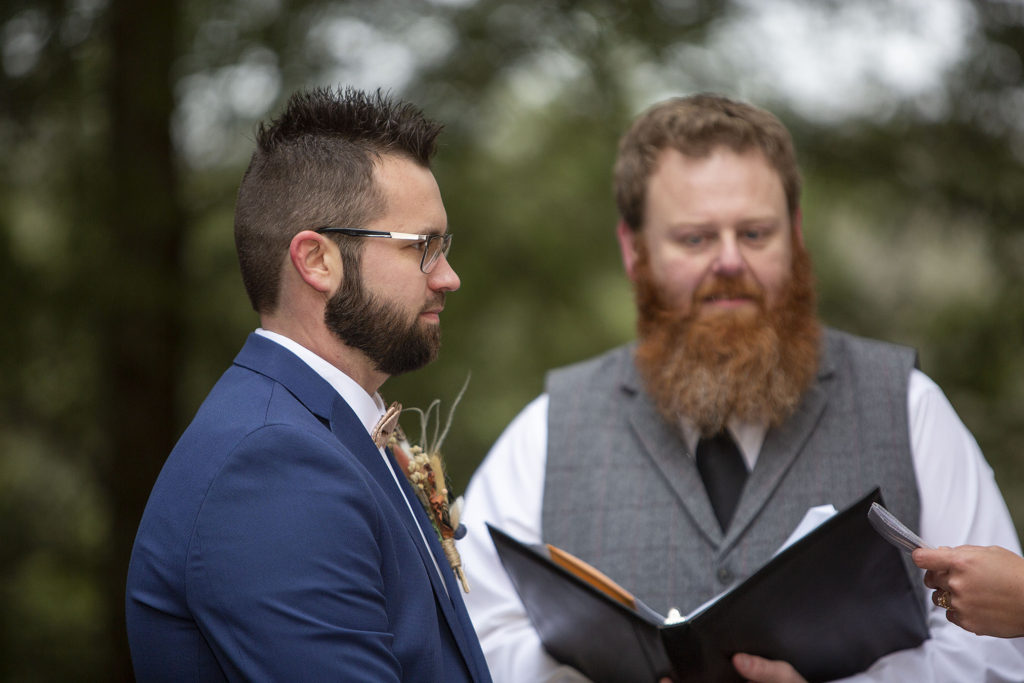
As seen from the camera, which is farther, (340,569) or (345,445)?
(345,445)

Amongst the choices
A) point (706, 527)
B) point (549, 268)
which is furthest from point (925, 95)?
point (706, 527)

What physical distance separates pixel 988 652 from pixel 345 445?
150cm

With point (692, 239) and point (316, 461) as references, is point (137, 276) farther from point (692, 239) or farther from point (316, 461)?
point (316, 461)


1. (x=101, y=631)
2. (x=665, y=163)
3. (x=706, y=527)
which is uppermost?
(x=665, y=163)

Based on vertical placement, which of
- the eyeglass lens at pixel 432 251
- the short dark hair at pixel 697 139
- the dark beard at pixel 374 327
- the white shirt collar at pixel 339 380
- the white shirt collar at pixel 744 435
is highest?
the short dark hair at pixel 697 139

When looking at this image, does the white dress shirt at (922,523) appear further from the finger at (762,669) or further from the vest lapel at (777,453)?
the finger at (762,669)

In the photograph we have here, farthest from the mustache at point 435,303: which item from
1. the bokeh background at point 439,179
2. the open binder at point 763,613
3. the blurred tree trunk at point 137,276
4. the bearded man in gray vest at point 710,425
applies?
the blurred tree trunk at point 137,276

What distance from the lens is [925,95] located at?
4.59 meters

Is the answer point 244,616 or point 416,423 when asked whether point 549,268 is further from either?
point 244,616

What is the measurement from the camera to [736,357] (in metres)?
2.56

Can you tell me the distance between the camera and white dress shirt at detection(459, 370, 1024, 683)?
2.15 meters

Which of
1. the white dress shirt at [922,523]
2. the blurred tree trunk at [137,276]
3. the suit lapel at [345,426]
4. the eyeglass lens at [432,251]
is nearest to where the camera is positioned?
the suit lapel at [345,426]

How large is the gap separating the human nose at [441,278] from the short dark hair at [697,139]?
3.35ft

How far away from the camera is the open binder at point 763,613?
180cm
